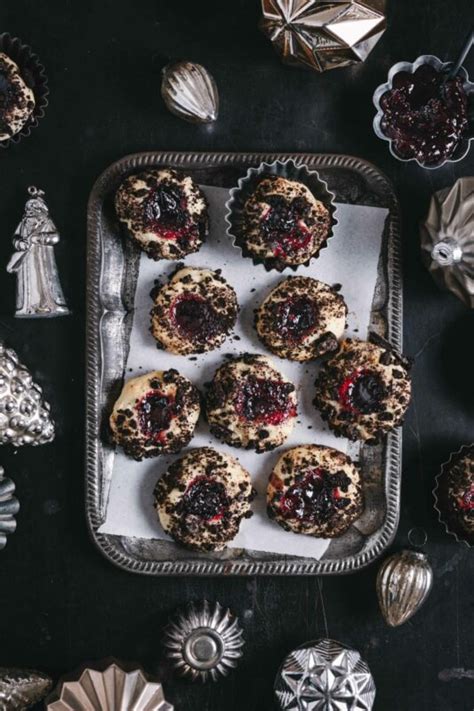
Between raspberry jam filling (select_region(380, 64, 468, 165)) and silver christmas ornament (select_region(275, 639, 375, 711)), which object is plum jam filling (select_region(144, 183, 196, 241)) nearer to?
raspberry jam filling (select_region(380, 64, 468, 165))

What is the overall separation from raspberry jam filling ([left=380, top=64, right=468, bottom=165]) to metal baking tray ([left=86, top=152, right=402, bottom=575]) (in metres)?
0.14

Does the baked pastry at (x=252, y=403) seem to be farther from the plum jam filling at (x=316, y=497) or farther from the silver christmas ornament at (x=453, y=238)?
the silver christmas ornament at (x=453, y=238)

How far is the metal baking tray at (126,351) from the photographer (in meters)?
2.58

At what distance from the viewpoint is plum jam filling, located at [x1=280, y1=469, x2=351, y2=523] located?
2.54 m

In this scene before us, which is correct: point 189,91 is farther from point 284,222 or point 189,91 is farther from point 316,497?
point 316,497

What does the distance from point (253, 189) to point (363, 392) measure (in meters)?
0.72

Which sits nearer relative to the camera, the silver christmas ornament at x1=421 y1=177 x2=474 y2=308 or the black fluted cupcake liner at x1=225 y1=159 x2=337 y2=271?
the silver christmas ornament at x1=421 y1=177 x2=474 y2=308

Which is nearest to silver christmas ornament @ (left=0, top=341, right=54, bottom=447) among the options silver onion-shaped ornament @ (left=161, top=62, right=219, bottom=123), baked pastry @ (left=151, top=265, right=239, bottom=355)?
baked pastry @ (left=151, top=265, right=239, bottom=355)

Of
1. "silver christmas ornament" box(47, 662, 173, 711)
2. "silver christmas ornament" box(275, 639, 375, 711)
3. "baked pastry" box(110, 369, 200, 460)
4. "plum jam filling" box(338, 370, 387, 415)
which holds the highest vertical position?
"plum jam filling" box(338, 370, 387, 415)

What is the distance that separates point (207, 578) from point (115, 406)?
65 centimetres

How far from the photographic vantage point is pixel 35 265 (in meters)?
2.55

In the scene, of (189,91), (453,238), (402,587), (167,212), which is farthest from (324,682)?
(189,91)

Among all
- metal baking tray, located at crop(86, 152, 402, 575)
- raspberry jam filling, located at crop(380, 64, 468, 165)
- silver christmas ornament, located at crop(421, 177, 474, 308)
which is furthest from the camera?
metal baking tray, located at crop(86, 152, 402, 575)

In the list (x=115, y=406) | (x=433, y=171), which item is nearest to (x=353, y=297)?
(x=433, y=171)
